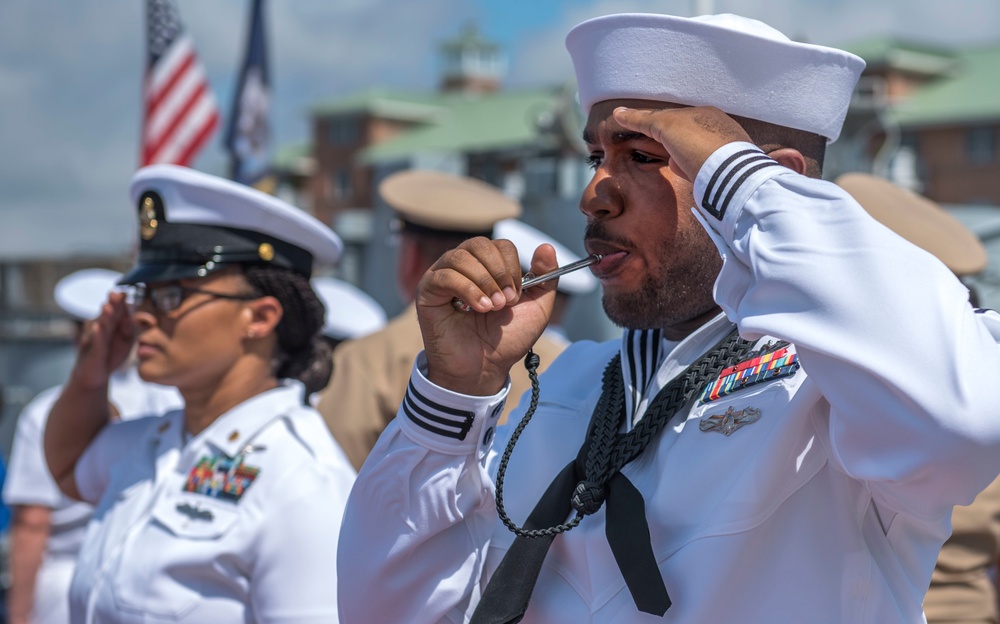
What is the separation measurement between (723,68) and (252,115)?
8769 millimetres

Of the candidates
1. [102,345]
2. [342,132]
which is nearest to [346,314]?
[102,345]

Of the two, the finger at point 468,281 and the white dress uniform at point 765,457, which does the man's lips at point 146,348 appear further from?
the finger at point 468,281

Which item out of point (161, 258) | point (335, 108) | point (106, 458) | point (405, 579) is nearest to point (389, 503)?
point (405, 579)

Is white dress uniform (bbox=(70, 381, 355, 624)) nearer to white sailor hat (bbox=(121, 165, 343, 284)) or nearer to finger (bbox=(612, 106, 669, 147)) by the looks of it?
white sailor hat (bbox=(121, 165, 343, 284))

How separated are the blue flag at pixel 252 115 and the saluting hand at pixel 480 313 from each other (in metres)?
8.51

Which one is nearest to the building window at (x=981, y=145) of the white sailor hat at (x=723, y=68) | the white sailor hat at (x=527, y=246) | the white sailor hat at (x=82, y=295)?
the white sailor hat at (x=527, y=246)

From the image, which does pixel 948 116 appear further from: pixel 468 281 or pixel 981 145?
pixel 468 281

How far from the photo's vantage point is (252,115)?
33.4 feet

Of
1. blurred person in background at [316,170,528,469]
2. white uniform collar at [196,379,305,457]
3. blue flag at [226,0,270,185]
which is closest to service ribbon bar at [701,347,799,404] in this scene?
white uniform collar at [196,379,305,457]

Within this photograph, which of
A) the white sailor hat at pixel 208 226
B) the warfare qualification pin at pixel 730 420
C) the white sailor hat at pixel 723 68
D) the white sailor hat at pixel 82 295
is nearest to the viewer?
the warfare qualification pin at pixel 730 420

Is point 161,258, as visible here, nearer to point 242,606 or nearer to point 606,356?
point 242,606

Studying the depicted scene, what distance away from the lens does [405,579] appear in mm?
1938

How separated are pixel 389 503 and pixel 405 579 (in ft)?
0.45

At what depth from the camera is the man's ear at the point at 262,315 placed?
328 cm
